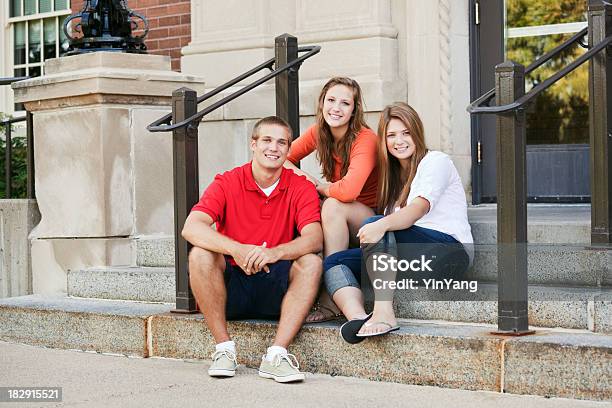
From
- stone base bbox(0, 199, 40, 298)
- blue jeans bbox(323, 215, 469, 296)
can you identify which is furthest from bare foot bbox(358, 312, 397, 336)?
stone base bbox(0, 199, 40, 298)

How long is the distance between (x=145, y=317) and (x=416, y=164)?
1.64 meters

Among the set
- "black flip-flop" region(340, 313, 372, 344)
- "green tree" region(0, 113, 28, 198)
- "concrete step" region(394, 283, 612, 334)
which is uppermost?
"green tree" region(0, 113, 28, 198)

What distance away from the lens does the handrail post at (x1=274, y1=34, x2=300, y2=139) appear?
6211 millimetres

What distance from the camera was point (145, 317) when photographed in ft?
19.0

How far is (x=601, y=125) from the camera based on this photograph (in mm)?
5211

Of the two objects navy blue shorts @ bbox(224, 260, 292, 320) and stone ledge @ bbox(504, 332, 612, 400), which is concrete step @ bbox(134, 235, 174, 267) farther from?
stone ledge @ bbox(504, 332, 612, 400)

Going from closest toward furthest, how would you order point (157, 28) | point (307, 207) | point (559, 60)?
point (307, 207)
point (559, 60)
point (157, 28)

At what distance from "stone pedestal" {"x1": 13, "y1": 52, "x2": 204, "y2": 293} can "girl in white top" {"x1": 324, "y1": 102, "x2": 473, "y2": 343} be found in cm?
204

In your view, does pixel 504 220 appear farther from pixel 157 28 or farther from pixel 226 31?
pixel 157 28

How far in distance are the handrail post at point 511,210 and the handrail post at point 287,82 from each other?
1.73 m

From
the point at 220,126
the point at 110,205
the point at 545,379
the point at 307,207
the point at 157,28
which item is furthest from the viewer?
the point at 157,28

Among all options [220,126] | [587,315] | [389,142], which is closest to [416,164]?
[389,142]

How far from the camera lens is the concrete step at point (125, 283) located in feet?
20.6

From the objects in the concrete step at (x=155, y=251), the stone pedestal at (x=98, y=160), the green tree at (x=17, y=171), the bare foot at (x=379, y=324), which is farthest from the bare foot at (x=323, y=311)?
the green tree at (x=17, y=171)
